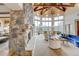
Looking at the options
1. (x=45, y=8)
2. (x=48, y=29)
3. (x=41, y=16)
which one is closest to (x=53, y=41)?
(x=48, y=29)

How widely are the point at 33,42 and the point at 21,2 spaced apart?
2.26 feet

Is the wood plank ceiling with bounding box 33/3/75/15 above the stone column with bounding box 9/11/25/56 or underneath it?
above

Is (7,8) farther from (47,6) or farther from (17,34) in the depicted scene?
(47,6)

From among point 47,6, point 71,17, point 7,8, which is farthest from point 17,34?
point 71,17

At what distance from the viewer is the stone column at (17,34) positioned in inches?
62.9

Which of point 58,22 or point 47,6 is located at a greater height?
point 47,6

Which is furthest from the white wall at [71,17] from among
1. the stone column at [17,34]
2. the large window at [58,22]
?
the stone column at [17,34]

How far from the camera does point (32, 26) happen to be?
1.66 m

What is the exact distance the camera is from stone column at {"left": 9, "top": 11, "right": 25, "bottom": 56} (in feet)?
5.24

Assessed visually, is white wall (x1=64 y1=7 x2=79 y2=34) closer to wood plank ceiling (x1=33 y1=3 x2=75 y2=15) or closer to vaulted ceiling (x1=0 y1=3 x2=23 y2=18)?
wood plank ceiling (x1=33 y1=3 x2=75 y2=15)

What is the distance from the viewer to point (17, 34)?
1.62m

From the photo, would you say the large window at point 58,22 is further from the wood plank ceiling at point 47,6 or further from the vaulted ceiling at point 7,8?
the vaulted ceiling at point 7,8

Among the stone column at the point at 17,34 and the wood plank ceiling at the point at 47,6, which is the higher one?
the wood plank ceiling at the point at 47,6

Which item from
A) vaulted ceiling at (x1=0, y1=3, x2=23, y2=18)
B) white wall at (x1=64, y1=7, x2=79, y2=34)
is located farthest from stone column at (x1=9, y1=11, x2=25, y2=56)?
white wall at (x1=64, y1=7, x2=79, y2=34)
